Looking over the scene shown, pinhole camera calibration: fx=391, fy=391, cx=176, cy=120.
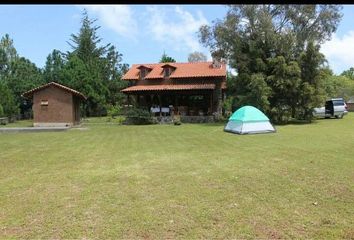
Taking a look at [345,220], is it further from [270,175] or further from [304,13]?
[304,13]

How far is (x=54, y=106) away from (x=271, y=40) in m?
17.9

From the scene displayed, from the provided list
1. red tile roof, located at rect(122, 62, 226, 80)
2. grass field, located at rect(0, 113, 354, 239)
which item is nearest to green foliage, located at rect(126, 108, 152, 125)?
red tile roof, located at rect(122, 62, 226, 80)

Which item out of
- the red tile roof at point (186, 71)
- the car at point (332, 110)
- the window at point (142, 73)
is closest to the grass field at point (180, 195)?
the red tile roof at point (186, 71)

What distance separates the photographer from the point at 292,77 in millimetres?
29438

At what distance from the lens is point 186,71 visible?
36844 mm

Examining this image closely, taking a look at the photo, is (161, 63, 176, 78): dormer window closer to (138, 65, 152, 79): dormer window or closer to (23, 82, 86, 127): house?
(138, 65, 152, 79): dormer window

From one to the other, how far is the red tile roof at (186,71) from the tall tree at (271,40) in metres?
2.29

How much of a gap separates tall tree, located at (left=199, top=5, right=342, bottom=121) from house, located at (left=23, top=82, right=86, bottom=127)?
42.3 feet

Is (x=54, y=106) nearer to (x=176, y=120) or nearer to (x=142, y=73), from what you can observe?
(x=176, y=120)

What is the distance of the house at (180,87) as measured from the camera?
115ft

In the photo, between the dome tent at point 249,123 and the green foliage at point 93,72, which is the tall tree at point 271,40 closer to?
the dome tent at point 249,123

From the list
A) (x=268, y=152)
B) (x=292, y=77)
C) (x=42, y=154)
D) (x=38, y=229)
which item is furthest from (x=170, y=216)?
(x=292, y=77)

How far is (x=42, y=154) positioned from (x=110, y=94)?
3820 centimetres

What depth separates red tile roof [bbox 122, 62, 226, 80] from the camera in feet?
117
